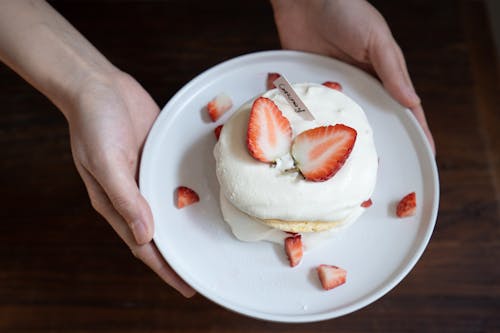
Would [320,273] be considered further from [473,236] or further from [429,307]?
[473,236]

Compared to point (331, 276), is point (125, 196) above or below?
above

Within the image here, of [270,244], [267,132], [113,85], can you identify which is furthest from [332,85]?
[113,85]

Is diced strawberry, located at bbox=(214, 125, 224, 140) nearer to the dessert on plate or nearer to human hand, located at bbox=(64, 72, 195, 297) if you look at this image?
the dessert on plate

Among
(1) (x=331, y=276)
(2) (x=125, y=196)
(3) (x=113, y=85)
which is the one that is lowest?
(1) (x=331, y=276)

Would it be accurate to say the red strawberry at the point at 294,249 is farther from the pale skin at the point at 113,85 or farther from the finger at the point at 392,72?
the finger at the point at 392,72

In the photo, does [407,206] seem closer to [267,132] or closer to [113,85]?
[267,132]

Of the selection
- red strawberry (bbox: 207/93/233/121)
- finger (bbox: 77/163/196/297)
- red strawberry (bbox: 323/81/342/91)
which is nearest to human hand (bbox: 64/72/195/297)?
finger (bbox: 77/163/196/297)

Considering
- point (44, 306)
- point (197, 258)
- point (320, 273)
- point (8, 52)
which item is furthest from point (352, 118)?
point (44, 306)
